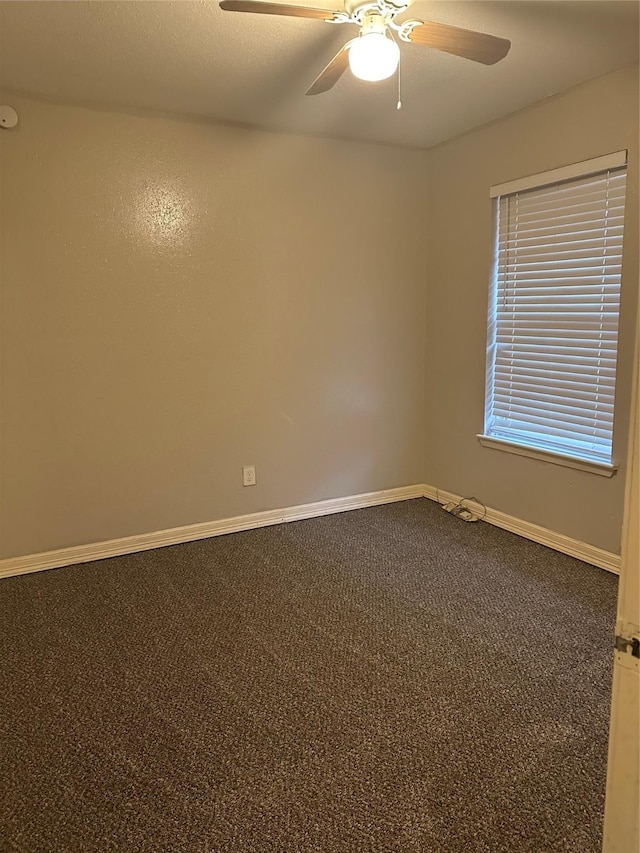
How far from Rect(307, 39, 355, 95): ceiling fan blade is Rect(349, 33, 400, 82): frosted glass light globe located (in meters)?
0.06

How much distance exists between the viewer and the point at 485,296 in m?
3.43

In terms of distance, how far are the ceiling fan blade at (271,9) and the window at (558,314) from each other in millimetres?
1655

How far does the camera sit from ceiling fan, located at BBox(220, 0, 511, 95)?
1689mm

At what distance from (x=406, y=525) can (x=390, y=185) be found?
2.22 meters

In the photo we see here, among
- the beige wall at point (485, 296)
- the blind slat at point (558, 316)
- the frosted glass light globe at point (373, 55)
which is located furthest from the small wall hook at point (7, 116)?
the blind slat at point (558, 316)

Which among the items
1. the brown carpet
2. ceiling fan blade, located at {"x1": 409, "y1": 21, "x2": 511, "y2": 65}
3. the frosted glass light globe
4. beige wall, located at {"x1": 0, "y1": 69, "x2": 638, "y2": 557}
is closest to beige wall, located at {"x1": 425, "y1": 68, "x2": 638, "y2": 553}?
beige wall, located at {"x1": 0, "y1": 69, "x2": 638, "y2": 557}

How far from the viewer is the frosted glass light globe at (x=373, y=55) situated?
5.69ft

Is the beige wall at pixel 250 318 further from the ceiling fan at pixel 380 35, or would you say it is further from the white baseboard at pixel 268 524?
the ceiling fan at pixel 380 35

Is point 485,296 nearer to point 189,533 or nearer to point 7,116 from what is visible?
point 189,533

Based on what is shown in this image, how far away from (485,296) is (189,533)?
7.57ft

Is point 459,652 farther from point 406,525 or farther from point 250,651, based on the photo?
point 406,525

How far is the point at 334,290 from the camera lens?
3584 mm

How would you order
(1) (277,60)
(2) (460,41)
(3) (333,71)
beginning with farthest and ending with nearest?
(1) (277,60) < (3) (333,71) < (2) (460,41)

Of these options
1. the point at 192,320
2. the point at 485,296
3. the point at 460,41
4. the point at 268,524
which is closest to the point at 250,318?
the point at 192,320
